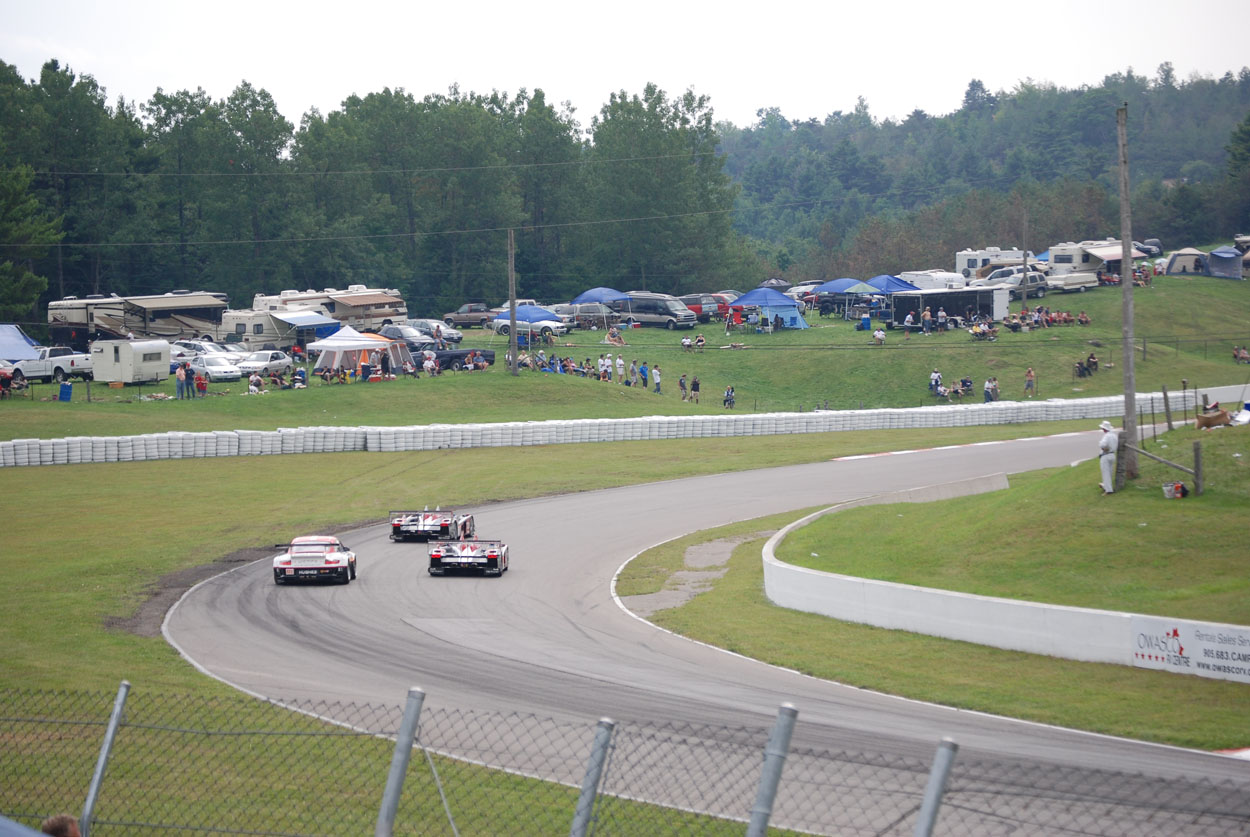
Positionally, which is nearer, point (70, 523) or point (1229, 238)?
point (70, 523)

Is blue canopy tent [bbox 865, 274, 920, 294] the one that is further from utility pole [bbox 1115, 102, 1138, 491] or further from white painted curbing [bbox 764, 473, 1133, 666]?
white painted curbing [bbox 764, 473, 1133, 666]

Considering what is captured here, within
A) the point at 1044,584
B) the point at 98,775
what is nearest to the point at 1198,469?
the point at 1044,584

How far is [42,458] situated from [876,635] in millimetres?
35290

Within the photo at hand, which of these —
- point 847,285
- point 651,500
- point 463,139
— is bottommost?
point 651,500

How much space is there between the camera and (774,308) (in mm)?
79688

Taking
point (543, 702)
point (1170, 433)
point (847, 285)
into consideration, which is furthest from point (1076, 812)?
point (847, 285)

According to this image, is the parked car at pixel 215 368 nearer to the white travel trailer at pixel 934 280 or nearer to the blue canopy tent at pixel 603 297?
the blue canopy tent at pixel 603 297

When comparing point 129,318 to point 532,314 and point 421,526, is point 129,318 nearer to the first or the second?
point 532,314

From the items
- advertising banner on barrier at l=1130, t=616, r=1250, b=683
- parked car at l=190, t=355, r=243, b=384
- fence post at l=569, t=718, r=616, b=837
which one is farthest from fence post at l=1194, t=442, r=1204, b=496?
parked car at l=190, t=355, r=243, b=384

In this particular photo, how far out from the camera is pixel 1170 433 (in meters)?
27.7

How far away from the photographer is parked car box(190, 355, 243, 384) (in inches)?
2440

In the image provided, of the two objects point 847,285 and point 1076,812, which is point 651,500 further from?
point 847,285

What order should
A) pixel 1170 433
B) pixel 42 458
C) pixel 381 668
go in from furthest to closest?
pixel 42 458 → pixel 1170 433 → pixel 381 668

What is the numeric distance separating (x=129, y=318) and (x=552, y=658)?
61148mm
